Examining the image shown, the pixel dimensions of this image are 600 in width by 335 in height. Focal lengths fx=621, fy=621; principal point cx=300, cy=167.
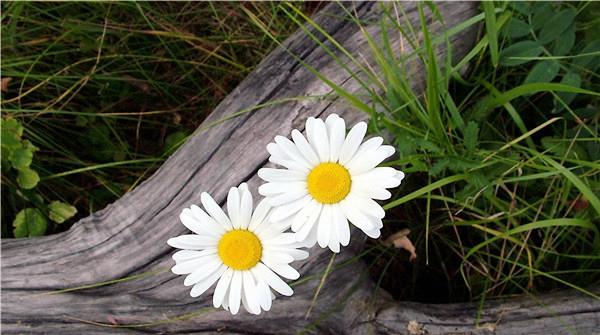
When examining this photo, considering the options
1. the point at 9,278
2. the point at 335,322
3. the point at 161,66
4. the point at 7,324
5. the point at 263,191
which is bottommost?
the point at 335,322

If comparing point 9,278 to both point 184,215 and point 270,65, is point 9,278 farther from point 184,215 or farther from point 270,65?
point 270,65

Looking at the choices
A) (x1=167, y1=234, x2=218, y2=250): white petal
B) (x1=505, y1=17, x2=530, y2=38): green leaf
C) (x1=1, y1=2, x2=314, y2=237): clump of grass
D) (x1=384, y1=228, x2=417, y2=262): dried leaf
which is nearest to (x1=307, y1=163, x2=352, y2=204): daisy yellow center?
(x1=167, y1=234, x2=218, y2=250): white petal

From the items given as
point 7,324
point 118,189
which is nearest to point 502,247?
point 118,189

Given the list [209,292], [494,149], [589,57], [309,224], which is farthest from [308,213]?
[589,57]

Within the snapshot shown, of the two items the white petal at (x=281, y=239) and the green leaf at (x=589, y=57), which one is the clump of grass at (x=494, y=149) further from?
the white petal at (x=281, y=239)

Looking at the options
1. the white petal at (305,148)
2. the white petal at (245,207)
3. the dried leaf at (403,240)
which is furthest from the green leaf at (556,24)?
the white petal at (245,207)
